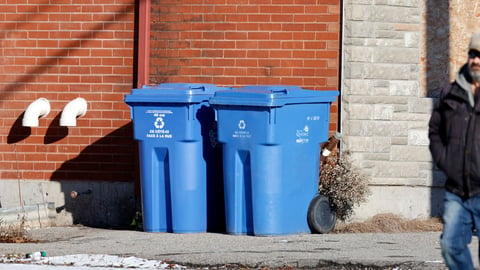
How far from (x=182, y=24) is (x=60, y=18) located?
145cm

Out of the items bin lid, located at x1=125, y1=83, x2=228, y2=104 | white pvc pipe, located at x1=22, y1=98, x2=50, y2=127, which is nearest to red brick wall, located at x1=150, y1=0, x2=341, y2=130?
bin lid, located at x1=125, y1=83, x2=228, y2=104

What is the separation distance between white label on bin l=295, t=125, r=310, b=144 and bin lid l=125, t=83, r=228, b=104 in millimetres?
984

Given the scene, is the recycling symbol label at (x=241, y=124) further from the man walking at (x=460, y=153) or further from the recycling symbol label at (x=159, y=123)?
the man walking at (x=460, y=153)

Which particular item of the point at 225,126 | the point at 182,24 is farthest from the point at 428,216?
the point at 182,24

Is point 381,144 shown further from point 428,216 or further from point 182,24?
point 182,24

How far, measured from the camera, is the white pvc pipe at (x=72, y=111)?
1089 centimetres

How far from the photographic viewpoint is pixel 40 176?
11.4 metres

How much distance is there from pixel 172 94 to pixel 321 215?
1888 mm

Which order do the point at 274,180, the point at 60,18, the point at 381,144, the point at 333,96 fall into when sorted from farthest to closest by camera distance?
1. the point at 60,18
2. the point at 381,144
3. the point at 333,96
4. the point at 274,180

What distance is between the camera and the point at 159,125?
964cm

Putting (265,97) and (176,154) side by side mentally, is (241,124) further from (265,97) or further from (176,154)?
(176,154)

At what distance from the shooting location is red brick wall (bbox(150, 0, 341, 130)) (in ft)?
35.0

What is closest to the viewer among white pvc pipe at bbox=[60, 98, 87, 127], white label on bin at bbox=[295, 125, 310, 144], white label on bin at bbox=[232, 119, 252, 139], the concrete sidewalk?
the concrete sidewalk

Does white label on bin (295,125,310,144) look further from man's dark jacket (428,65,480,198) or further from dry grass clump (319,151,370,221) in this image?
man's dark jacket (428,65,480,198)
